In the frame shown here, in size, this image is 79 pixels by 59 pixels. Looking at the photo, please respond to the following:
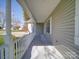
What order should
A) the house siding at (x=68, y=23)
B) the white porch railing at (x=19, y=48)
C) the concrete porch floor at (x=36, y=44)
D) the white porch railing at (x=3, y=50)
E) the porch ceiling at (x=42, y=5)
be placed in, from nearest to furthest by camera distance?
the white porch railing at (x=3, y=50) < the white porch railing at (x=19, y=48) < the house siding at (x=68, y=23) < the concrete porch floor at (x=36, y=44) < the porch ceiling at (x=42, y=5)

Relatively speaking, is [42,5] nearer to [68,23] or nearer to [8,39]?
[68,23]

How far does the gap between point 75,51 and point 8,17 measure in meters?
2.13

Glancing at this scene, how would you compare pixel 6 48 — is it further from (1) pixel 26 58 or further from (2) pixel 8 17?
(1) pixel 26 58

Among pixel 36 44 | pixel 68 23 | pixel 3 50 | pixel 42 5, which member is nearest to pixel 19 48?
pixel 3 50

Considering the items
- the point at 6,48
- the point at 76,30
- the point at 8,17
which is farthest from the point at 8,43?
the point at 76,30

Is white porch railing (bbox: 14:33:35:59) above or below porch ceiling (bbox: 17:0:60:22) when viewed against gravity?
below

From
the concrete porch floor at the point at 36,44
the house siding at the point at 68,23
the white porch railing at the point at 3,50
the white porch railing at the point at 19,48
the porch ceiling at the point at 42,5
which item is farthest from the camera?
the porch ceiling at the point at 42,5

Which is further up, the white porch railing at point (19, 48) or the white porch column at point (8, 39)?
the white porch column at point (8, 39)

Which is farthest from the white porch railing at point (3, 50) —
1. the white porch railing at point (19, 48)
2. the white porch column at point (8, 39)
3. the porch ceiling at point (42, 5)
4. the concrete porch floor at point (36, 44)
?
the porch ceiling at point (42, 5)

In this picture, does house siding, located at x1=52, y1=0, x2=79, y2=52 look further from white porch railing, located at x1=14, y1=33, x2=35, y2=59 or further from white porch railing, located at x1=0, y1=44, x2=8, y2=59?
white porch railing, located at x1=0, y1=44, x2=8, y2=59

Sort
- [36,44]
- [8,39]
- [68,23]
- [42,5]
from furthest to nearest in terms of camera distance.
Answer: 1. [36,44]
2. [42,5]
3. [68,23]
4. [8,39]

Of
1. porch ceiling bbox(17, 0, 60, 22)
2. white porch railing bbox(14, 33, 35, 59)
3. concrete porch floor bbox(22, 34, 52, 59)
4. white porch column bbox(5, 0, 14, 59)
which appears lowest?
concrete porch floor bbox(22, 34, 52, 59)

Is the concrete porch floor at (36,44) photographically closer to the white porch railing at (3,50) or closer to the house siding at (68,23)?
the house siding at (68,23)

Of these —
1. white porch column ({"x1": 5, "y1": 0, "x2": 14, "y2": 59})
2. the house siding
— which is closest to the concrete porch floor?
the house siding
